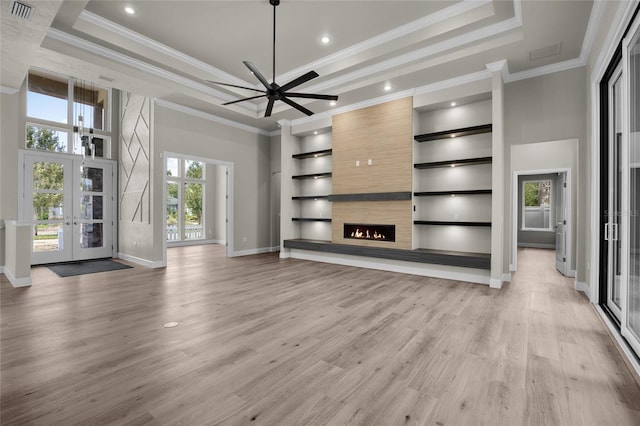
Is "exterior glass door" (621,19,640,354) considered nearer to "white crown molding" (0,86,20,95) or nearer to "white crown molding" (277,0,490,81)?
"white crown molding" (277,0,490,81)

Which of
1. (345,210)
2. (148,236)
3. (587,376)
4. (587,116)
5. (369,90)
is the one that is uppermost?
(369,90)

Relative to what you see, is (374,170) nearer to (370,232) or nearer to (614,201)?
(370,232)

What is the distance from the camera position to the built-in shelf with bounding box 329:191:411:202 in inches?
212

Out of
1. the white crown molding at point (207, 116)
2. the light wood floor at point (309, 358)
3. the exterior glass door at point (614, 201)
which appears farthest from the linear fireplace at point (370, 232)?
the white crown molding at point (207, 116)

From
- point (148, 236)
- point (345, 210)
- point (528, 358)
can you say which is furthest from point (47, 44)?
point (528, 358)

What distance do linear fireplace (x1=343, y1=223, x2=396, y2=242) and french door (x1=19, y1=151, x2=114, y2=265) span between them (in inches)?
224

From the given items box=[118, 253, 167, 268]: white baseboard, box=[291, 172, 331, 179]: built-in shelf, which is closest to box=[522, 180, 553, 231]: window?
box=[291, 172, 331, 179]: built-in shelf

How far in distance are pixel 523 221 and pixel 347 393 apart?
9.86 meters

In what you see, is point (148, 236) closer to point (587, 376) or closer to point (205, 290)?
point (205, 290)

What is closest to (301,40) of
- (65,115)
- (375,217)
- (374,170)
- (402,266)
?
(374,170)

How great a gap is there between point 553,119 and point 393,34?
2.67m

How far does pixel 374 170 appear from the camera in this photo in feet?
19.1

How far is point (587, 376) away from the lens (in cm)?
206

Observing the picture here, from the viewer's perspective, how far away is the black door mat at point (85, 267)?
5483 millimetres
